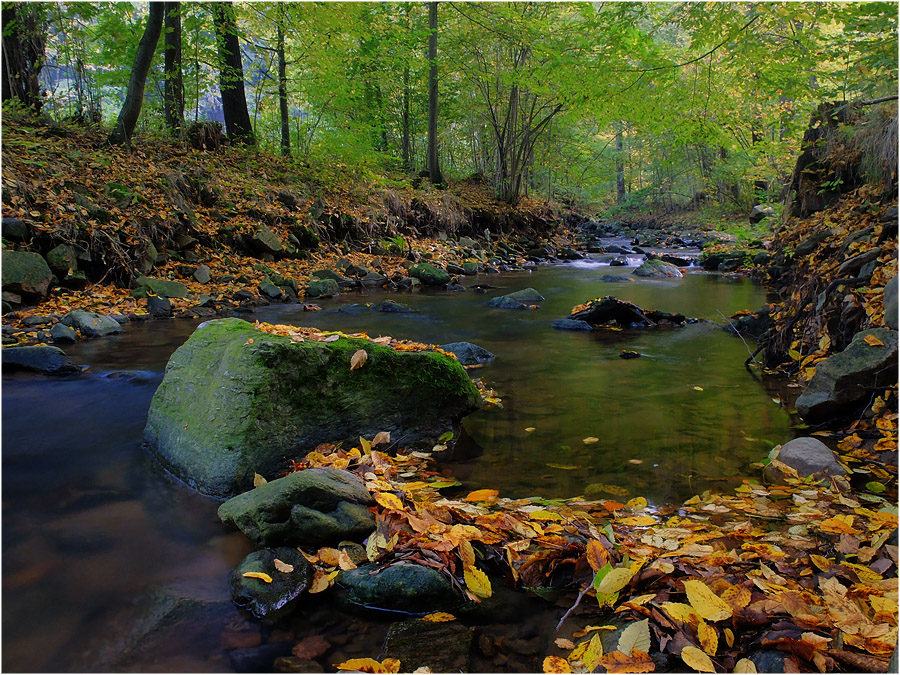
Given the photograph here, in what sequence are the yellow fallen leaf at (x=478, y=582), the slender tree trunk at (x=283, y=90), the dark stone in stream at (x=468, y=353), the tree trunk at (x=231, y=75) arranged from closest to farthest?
the yellow fallen leaf at (x=478, y=582), the dark stone in stream at (x=468, y=353), the tree trunk at (x=231, y=75), the slender tree trunk at (x=283, y=90)

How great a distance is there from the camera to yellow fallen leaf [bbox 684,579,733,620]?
1898mm

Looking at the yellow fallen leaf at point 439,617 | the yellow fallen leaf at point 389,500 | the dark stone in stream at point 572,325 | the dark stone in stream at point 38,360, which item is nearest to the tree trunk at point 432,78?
the dark stone in stream at point 572,325

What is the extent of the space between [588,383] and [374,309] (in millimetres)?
5054

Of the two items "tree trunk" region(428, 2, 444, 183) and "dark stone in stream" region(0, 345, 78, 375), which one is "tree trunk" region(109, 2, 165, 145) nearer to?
"dark stone in stream" region(0, 345, 78, 375)

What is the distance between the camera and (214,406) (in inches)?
128

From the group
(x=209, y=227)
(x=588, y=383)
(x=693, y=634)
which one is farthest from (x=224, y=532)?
(x=209, y=227)

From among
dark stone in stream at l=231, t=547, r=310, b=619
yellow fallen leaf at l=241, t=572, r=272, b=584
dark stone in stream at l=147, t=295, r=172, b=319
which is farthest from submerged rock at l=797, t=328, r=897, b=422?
dark stone in stream at l=147, t=295, r=172, b=319

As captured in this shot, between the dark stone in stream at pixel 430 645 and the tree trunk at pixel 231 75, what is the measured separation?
13856 millimetres

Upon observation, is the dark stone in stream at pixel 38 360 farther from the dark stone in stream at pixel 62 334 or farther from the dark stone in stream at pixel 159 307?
the dark stone in stream at pixel 159 307

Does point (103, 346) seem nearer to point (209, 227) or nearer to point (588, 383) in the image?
point (209, 227)

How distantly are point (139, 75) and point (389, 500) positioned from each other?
11169mm

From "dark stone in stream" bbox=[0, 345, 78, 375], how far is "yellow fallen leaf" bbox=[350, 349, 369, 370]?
336cm

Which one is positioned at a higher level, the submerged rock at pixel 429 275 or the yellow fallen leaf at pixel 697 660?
the submerged rock at pixel 429 275

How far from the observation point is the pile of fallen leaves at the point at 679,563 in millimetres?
1820
